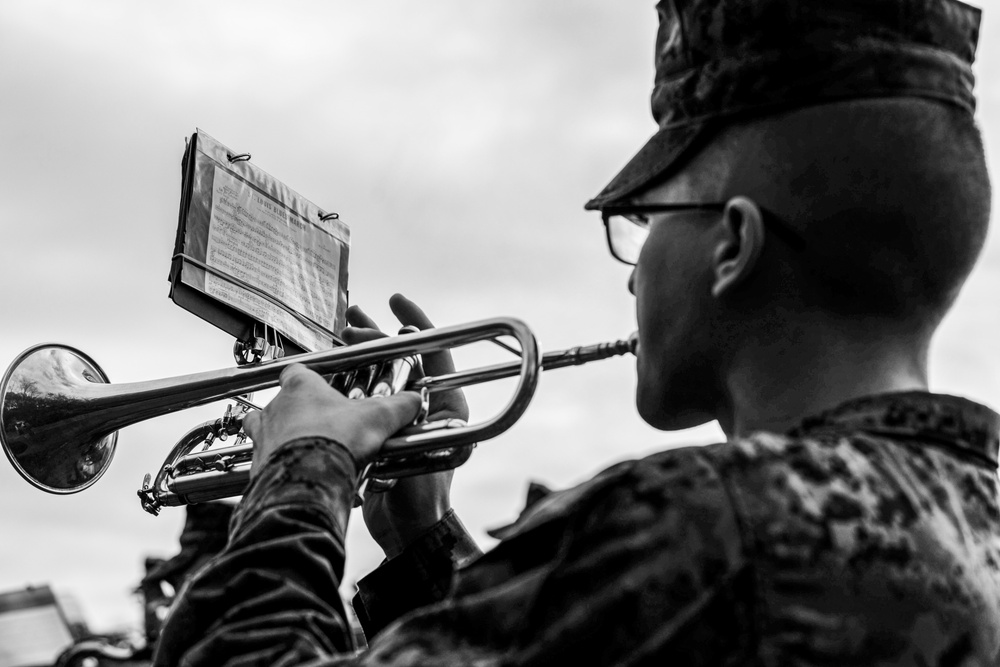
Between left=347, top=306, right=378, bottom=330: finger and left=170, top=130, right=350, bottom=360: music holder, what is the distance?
0.36 m

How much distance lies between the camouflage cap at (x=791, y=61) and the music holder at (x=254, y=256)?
1.74 metres

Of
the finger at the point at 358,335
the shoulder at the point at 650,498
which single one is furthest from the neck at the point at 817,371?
the finger at the point at 358,335

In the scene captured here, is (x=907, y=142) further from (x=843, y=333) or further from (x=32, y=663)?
(x=32, y=663)

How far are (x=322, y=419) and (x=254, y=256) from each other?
1.71m

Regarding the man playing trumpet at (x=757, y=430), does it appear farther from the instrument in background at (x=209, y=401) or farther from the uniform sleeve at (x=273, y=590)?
the instrument in background at (x=209, y=401)

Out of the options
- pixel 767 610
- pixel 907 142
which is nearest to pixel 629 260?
pixel 907 142

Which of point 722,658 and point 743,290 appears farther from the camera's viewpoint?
point 743,290

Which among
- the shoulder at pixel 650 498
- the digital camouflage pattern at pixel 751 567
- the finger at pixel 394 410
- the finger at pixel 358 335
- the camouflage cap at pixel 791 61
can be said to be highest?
the camouflage cap at pixel 791 61

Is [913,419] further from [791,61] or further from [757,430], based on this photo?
[791,61]

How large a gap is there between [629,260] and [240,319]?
1.67m

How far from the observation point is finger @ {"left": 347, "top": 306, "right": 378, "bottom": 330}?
384 cm

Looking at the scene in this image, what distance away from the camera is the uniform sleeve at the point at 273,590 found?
7.30ft

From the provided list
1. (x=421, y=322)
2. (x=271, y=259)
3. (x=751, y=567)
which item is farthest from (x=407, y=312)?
(x=751, y=567)

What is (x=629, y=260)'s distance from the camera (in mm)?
2920
